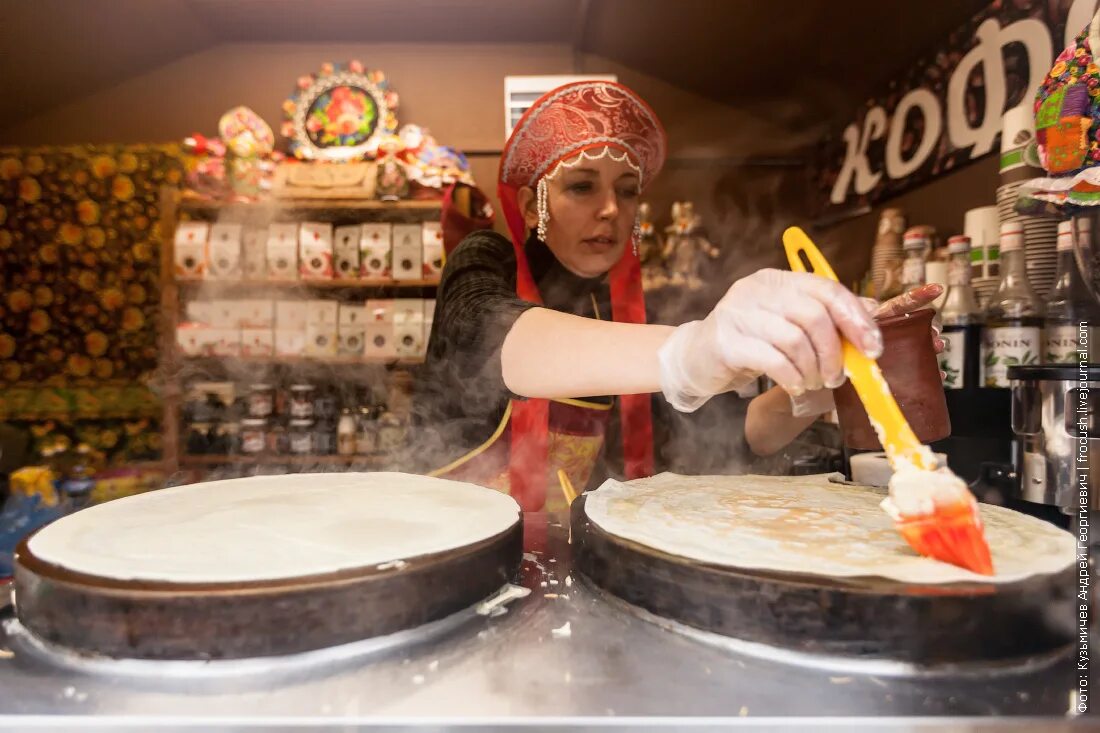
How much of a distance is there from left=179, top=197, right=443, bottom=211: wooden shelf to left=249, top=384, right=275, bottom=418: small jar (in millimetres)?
1012

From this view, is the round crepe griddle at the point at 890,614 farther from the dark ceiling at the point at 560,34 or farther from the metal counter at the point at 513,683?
the dark ceiling at the point at 560,34

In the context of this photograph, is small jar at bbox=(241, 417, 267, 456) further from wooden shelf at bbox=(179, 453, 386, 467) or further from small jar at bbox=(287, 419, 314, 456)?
small jar at bbox=(287, 419, 314, 456)

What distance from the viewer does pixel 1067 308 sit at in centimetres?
128

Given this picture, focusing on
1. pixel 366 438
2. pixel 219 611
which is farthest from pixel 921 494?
pixel 366 438

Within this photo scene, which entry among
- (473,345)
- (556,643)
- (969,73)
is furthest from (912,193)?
(556,643)

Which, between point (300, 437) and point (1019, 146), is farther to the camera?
point (300, 437)

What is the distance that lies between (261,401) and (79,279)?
1559 mm

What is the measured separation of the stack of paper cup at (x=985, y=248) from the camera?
1.58m

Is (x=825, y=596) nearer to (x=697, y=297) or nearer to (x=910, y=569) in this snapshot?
(x=910, y=569)

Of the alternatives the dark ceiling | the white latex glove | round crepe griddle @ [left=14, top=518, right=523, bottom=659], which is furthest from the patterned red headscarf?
the dark ceiling

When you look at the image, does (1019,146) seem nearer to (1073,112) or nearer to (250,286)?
(1073,112)

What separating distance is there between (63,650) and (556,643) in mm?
496

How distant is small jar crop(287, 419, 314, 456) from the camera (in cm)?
341

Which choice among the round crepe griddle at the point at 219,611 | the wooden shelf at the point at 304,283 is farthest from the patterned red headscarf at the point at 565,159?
the wooden shelf at the point at 304,283
